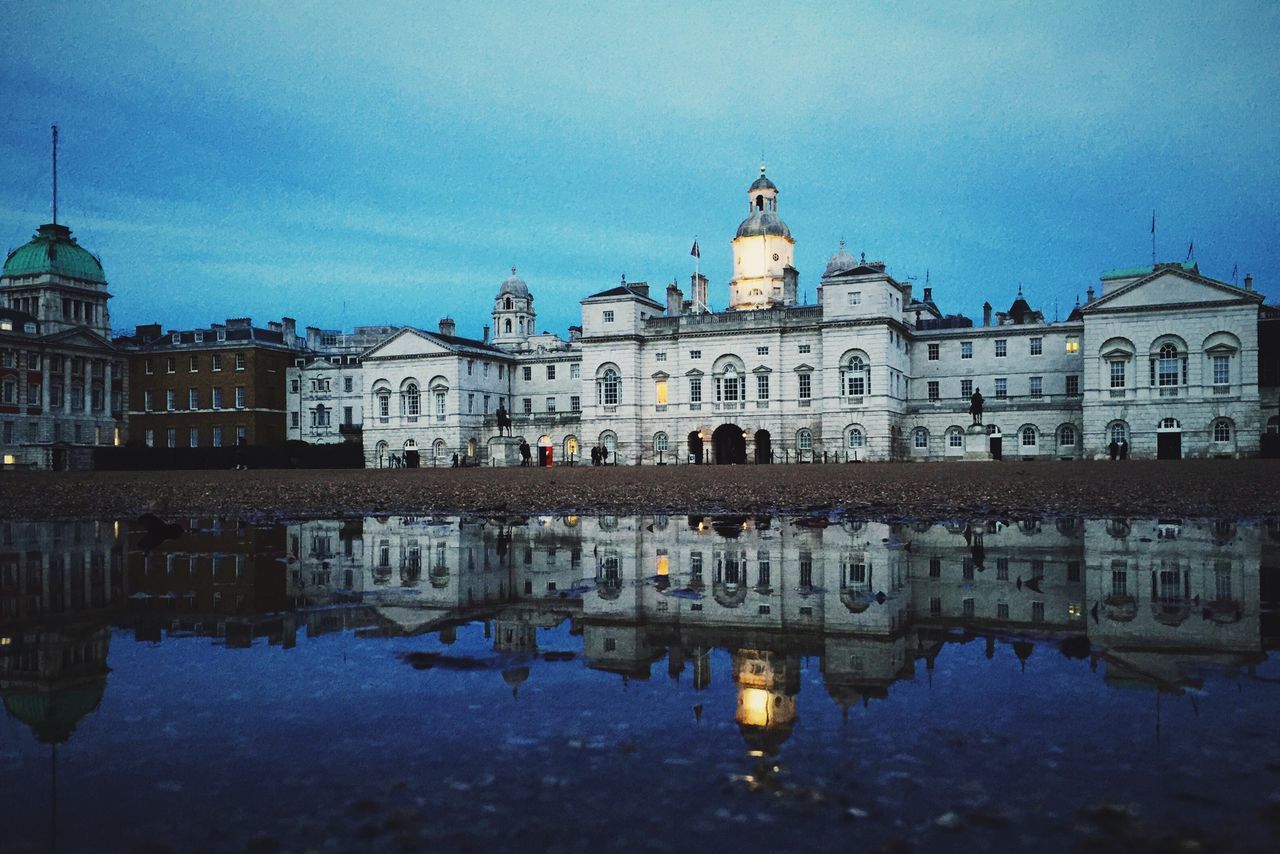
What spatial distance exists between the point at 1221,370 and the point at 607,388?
38262 mm

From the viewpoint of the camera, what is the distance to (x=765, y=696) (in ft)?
13.7

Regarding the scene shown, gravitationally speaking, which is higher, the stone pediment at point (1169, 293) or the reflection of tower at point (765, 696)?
the stone pediment at point (1169, 293)

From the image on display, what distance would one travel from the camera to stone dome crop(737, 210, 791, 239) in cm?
7912

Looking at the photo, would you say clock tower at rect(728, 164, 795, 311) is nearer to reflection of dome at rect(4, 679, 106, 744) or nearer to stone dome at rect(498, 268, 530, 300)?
stone dome at rect(498, 268, 530, 300)

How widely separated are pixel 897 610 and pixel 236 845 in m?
4.49

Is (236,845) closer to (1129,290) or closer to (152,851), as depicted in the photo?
(152,851)

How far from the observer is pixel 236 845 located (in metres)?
2.70

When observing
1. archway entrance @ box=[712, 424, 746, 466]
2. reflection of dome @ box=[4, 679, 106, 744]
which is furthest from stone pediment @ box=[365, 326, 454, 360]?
reflection of dome @ box=[4, 679, 106, 744]

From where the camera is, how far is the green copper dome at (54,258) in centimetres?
7938

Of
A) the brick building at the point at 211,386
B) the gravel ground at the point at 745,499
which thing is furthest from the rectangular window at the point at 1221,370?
the brick building at the point at 211,386

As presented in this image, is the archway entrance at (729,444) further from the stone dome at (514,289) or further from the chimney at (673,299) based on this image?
the stone dome at (514,289)

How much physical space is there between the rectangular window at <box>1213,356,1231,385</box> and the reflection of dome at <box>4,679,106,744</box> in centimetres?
6311

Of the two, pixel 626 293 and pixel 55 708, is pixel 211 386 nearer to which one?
pixel 626 293

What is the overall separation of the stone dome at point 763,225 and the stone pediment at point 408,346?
87.3 ft
